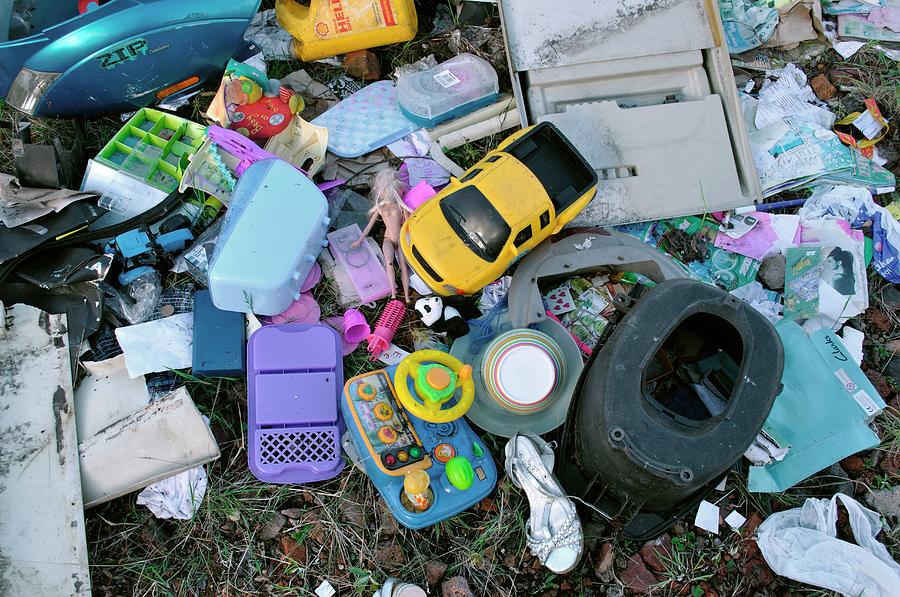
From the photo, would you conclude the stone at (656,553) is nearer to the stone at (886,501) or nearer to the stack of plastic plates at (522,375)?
the stack of plastic plates at (522,375)

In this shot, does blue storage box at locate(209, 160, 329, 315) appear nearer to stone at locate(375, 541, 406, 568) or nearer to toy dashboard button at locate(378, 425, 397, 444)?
toy dashboard button at locate(378, 425, 397, 444)

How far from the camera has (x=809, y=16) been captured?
297cm

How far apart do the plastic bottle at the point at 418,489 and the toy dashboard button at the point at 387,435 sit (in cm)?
12

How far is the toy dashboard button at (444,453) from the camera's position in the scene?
2.24 metres

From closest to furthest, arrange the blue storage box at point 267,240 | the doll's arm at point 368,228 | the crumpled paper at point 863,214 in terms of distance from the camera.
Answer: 1. the blue storage box at point 267,240
2. the doll's arm at point 368,228
3. the crumpled paper at point 863,214

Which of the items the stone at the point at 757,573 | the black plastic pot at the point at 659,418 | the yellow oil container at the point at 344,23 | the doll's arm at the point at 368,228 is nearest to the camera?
the black plastic pot at the point at 659,418

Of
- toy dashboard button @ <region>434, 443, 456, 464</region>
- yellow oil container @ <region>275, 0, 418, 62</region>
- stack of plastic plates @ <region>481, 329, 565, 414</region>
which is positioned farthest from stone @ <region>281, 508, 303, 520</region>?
yellow oil container @ <region>275, 0, 418, 62</region>

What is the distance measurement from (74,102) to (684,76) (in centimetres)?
222

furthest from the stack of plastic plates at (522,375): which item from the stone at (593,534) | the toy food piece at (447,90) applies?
the toy food piece at (447,90)

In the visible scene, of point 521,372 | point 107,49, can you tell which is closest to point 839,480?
point 521,372

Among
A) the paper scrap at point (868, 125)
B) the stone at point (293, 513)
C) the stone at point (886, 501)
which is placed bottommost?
the stone at point (886, 501)

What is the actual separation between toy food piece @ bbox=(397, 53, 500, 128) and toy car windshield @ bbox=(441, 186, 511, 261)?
0.58 m

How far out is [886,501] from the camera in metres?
2.29

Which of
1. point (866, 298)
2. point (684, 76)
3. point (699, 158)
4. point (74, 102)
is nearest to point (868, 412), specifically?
point (866, 298)
